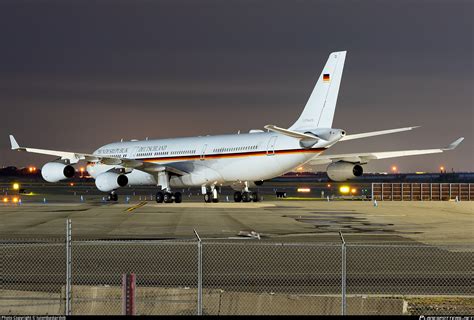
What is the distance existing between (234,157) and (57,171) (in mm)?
12797

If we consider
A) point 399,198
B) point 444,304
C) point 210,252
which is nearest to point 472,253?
point 210,252

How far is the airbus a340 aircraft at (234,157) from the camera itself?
163 ft

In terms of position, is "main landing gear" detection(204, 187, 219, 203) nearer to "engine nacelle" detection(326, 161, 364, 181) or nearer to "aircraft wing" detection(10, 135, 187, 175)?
"aircraft wing" detection(10, 135, 187, 175)

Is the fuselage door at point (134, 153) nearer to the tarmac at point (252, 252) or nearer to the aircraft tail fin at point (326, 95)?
the aircraft tail fin at point (326, 95)

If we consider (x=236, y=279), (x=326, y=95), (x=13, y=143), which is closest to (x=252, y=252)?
(x=236, y=279)

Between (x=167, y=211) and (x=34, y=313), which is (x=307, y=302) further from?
(x=167, y=211)

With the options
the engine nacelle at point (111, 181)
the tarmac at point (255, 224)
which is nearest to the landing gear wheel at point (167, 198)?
the engine nacelle at point (111, 181)

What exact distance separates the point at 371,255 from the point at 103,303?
10.7 m

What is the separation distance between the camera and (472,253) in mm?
24859

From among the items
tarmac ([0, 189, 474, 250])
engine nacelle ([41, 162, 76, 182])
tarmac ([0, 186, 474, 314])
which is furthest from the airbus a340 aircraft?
tarmac ([0, 186, 474, 314])

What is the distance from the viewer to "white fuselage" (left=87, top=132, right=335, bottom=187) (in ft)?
168

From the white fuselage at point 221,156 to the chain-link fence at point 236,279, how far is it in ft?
79.2

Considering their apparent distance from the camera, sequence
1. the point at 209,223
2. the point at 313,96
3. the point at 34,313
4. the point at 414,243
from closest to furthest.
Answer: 1. the point at 34,313
2. the point at 414,243
3. the point at 209,223
4. the point at 313,96

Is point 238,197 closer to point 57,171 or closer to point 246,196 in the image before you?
point 246,196
